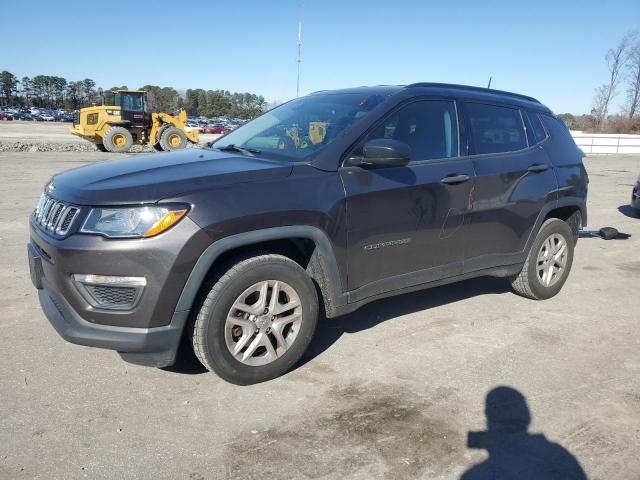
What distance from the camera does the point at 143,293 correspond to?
288cm

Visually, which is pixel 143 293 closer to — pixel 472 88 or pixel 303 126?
pixel 303 126

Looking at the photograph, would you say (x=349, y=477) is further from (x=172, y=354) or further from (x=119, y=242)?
(x=119, y=242)

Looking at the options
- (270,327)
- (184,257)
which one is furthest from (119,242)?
(270,327)

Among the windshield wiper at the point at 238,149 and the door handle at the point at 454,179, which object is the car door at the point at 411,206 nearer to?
the door handle at the point at 454,179

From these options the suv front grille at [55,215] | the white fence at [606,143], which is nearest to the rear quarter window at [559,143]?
the suv front grille at [55,215]

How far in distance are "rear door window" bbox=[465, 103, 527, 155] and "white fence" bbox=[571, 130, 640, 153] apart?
27.5m

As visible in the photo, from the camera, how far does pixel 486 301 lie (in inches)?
201

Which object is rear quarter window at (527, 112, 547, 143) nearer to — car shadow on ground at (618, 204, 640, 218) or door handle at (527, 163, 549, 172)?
door handle at (527, 163, 549, 172)

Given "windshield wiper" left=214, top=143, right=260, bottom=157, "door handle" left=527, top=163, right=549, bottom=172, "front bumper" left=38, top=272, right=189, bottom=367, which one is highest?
"windshield wiper" left=214, top=143, right=260, bottom=157

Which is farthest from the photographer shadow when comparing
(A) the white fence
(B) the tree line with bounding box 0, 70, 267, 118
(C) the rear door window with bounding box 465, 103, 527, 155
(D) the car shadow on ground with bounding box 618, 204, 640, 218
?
(B) the tree line with bounding box 0, 70, 267, 118

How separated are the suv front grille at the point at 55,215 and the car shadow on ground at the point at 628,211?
10.3 m

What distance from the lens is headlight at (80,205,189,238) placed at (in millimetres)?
2850

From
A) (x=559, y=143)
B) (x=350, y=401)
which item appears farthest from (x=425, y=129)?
(x=350, y=401)

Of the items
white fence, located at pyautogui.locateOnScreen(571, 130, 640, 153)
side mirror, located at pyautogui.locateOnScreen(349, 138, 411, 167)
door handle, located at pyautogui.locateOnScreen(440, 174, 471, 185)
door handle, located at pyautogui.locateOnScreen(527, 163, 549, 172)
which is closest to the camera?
side mirror, located at pyautogui.locateOnScreen(349, 138, 411, 167)
